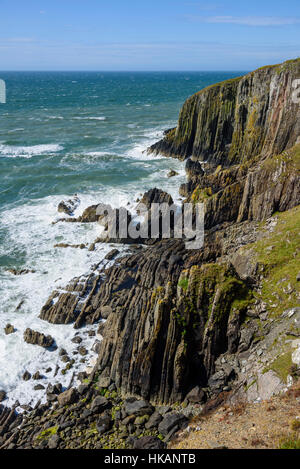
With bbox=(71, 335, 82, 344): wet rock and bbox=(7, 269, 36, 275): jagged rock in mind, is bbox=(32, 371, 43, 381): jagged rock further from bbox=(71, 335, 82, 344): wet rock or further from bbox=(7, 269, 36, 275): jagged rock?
bbox=(7, 269, 36, 275): jagged rock

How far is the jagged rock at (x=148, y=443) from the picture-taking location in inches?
627

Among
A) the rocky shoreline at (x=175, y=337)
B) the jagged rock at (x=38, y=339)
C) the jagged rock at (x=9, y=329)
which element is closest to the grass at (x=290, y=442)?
the rocky shoreline at (x=175, y=337)

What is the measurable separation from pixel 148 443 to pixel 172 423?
57.6 inches

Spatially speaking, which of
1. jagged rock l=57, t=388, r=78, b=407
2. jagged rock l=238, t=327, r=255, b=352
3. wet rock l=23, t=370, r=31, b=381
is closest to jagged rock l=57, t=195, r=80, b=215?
wet rock l=23, t=370, r=31, b=381

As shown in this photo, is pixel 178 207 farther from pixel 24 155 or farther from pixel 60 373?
pixel 24 155

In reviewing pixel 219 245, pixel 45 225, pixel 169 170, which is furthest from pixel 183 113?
pixel 219 245

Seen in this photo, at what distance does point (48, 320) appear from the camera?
87.2ft

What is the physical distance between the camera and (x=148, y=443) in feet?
52.8

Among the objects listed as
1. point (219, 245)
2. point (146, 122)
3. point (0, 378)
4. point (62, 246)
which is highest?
point (146, 122)

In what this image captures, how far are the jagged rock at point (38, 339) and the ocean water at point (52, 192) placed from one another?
0.46m

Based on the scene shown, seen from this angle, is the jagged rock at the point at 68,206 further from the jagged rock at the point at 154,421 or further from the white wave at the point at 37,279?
the jagged rock at the point at 154,421

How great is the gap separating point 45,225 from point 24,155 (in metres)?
35.4

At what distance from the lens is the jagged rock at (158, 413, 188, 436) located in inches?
655

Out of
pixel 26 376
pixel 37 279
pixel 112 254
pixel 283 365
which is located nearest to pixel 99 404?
pixel 26 376
